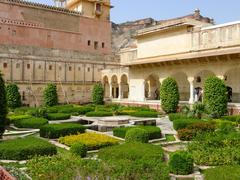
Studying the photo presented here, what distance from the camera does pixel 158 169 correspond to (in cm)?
733

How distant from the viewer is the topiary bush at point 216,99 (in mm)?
19688

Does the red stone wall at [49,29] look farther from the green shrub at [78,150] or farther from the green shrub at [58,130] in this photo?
the green shrub at [78,150]

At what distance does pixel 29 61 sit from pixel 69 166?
23903 mm

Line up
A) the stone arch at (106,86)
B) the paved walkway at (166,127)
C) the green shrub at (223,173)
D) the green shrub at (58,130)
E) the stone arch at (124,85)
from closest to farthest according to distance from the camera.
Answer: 1. the green shrub at (223,173)
2. the green shrub at (58,130)
3. the paved walkway at (166,127)
4. the stone arch at (124,85)
5. the stone arch at (106,86)

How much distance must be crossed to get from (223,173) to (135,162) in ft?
6.55

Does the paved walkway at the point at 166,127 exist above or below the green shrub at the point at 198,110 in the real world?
below

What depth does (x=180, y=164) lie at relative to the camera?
8.41 meters

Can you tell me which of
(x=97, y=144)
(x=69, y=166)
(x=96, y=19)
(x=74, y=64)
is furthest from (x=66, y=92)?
(x=69, y=166)

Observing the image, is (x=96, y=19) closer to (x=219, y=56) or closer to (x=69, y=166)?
(x=219, y=56)

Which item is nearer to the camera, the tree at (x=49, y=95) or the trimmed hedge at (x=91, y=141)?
the trimmed hedge at (x=91, y=141)

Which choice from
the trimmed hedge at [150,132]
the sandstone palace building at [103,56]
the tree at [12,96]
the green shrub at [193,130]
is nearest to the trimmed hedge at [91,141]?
the trimmed hedge at [150,132]

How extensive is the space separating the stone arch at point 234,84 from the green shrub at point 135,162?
15.6 metres

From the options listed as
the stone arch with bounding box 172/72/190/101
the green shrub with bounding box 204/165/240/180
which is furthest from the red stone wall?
the green shrub with bounding box 204/165/240/180

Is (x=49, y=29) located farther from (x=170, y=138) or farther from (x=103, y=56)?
(x=170, y=138)
